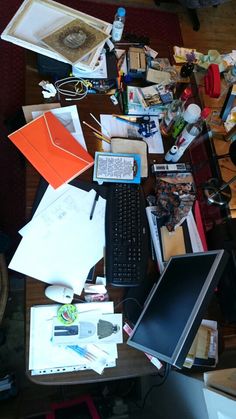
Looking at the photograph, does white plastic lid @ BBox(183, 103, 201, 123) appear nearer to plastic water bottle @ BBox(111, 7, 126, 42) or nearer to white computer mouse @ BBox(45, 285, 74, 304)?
plastic water bottle @ BBox(111, 7, 126, 42)

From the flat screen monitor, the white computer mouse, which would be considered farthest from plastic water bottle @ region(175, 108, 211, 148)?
the white computer mouse

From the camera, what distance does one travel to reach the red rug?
6.50ft

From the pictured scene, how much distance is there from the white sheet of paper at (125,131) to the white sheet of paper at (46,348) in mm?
759

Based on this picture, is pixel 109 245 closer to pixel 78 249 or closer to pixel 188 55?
pixel 78 249

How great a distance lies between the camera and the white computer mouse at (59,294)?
3.64 feet

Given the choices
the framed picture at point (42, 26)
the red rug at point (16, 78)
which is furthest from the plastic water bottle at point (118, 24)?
the red rug at point (16, 78)

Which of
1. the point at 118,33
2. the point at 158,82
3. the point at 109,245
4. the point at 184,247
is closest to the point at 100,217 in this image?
the point at 109,245

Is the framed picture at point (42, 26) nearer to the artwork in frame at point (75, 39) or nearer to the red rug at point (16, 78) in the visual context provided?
the artwork in frame at point (75, 39)

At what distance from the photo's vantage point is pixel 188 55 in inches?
65.5

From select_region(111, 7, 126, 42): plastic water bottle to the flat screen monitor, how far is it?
3.43 ft

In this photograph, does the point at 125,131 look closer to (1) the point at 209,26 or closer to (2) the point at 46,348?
(2) the point at 46,348

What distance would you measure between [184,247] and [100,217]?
0.35 metres

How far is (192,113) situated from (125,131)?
11.8 inches

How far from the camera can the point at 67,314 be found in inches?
43.9
